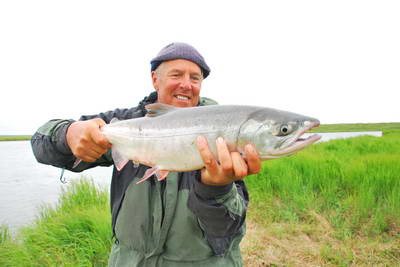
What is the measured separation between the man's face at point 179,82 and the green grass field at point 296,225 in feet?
9.62

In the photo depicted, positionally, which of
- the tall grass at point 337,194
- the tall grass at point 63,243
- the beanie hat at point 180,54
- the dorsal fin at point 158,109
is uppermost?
the beanie hat at point 180,54

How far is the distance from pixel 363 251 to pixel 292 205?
80.2 inches

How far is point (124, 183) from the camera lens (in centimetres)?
296

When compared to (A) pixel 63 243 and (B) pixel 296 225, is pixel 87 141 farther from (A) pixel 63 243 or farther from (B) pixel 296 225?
(B) pixel 296 225

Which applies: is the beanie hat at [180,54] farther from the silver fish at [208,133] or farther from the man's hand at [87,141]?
the man's hand at [87,141]

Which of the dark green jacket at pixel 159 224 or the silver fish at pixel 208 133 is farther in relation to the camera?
the dark green jacket at pixel 159 224

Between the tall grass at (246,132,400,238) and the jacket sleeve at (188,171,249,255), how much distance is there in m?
3.71

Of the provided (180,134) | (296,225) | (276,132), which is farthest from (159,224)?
(296,225)

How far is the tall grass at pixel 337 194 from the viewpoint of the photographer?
5535 mm

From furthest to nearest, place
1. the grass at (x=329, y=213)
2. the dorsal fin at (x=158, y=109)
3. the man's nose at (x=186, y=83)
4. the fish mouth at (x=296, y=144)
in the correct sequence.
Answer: the grass at (x=329, y=213), the man's nose at (x=186, y=83), the dorsal fin at (x=158, y=109), the fish mouth at (x=296, y=144)

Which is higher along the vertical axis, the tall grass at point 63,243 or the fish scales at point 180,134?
the fish scales at point 180,134

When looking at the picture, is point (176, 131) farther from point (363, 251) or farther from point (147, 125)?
point (363, 251)

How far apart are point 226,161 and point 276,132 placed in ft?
1.37

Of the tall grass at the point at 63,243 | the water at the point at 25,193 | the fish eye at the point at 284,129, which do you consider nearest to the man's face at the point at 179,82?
Result: the fish eye at the point at 284,129
